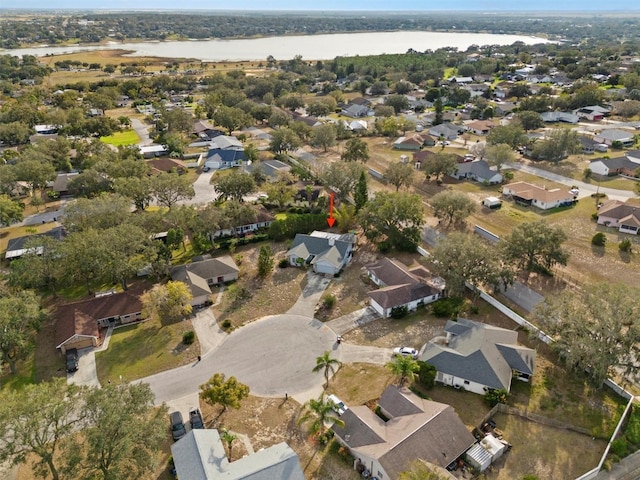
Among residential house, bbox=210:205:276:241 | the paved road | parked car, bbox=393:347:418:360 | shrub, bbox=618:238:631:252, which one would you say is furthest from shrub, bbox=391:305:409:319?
the paved road

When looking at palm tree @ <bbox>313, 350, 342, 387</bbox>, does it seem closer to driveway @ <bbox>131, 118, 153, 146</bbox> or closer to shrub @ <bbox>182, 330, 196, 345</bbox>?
shrub @ <bbox>182, 330, 196, 345</bbox>

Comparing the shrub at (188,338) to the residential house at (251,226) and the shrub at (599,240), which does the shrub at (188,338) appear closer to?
the residential house at (251,226)

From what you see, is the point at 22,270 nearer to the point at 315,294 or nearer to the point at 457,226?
the point at 315,294

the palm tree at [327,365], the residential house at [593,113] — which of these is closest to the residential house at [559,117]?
the residential house at [593,113]

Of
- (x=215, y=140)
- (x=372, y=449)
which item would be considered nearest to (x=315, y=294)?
(x=372, y=449)

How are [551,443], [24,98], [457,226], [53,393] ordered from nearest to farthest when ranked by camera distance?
1. [53,393]
2. [551,443]
3. [457,226]
4. [24,98]
